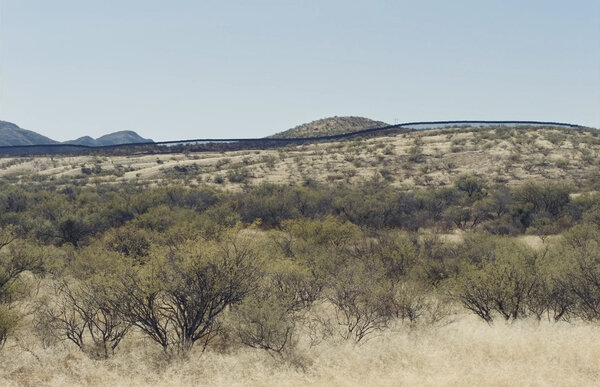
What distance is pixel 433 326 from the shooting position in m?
18.7

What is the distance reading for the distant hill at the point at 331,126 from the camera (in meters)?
145

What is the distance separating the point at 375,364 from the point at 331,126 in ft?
472

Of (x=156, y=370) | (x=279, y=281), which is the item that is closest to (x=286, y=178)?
(x=279, y=281)

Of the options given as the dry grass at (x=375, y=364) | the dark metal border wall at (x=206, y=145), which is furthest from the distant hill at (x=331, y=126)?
the dry grass at (x=375, y=364)

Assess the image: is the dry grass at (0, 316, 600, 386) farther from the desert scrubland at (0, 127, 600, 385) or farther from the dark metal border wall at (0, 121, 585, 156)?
the dark metal border wall at (0, 121, 585, 156)

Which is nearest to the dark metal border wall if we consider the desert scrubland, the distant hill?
the distant hill

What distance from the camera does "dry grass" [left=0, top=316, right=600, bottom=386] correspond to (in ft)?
42.6

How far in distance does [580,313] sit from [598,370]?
Result: 7.01m

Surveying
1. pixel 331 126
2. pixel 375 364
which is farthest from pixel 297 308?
pixel 331 126

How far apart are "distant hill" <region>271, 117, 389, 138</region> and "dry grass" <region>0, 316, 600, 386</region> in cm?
12558

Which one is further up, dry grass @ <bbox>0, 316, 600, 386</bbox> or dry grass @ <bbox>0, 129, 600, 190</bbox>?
dry grass @ <bbox>0, 129, 600, 190</bbox>

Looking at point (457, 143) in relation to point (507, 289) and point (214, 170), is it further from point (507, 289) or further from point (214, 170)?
point (507, 289)

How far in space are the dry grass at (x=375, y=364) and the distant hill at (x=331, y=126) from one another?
125584 millimetres

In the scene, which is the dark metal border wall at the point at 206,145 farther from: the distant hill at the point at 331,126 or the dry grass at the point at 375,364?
the dry grass at the point at 375,364
